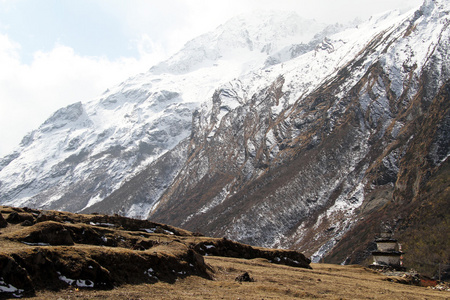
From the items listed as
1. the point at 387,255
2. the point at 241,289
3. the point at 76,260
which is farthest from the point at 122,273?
the point at 387,255

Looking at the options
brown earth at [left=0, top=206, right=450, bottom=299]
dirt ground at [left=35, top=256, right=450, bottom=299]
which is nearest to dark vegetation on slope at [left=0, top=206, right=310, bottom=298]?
brown earth at [left=0, top=206, right=450, bottom=299]

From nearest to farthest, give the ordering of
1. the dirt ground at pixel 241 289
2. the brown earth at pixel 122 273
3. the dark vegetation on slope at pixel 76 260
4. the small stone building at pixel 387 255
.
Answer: the dark vegetation on slope at pixel 76 260 → the brown earth at pixel 122 273 → the dirt ground at pixel 241 289 → the small stone building at pixel 387 255

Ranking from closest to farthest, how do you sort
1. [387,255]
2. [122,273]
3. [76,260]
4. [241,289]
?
[76,260], [122,273], [241,289], [387,255]

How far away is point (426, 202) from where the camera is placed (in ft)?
626

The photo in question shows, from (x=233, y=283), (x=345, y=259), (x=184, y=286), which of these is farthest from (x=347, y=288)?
(x=345, y=259)

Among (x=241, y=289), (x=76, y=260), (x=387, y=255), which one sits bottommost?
(x=387, y=255)

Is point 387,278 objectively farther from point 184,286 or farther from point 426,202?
point 426,202

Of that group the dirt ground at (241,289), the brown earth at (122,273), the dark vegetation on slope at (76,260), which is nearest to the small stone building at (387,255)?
the dirt ground at (241,289)

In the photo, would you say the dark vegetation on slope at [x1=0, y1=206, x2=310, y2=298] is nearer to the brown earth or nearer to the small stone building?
the brown earth

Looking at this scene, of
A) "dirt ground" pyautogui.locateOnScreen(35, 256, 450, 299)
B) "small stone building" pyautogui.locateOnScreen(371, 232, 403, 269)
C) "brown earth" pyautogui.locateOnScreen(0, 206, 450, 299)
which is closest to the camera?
"brown earth" pyautogui.locateOnScreen(0, 206, 450, 299)

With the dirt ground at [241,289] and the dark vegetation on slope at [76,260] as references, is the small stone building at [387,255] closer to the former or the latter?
the dirt ground at [241,289]

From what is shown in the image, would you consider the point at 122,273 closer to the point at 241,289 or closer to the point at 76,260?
the point at 76,260

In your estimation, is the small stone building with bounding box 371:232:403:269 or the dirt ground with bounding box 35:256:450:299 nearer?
the dirt ground with bounding box 35:256:450:299

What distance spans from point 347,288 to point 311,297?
360 inches
